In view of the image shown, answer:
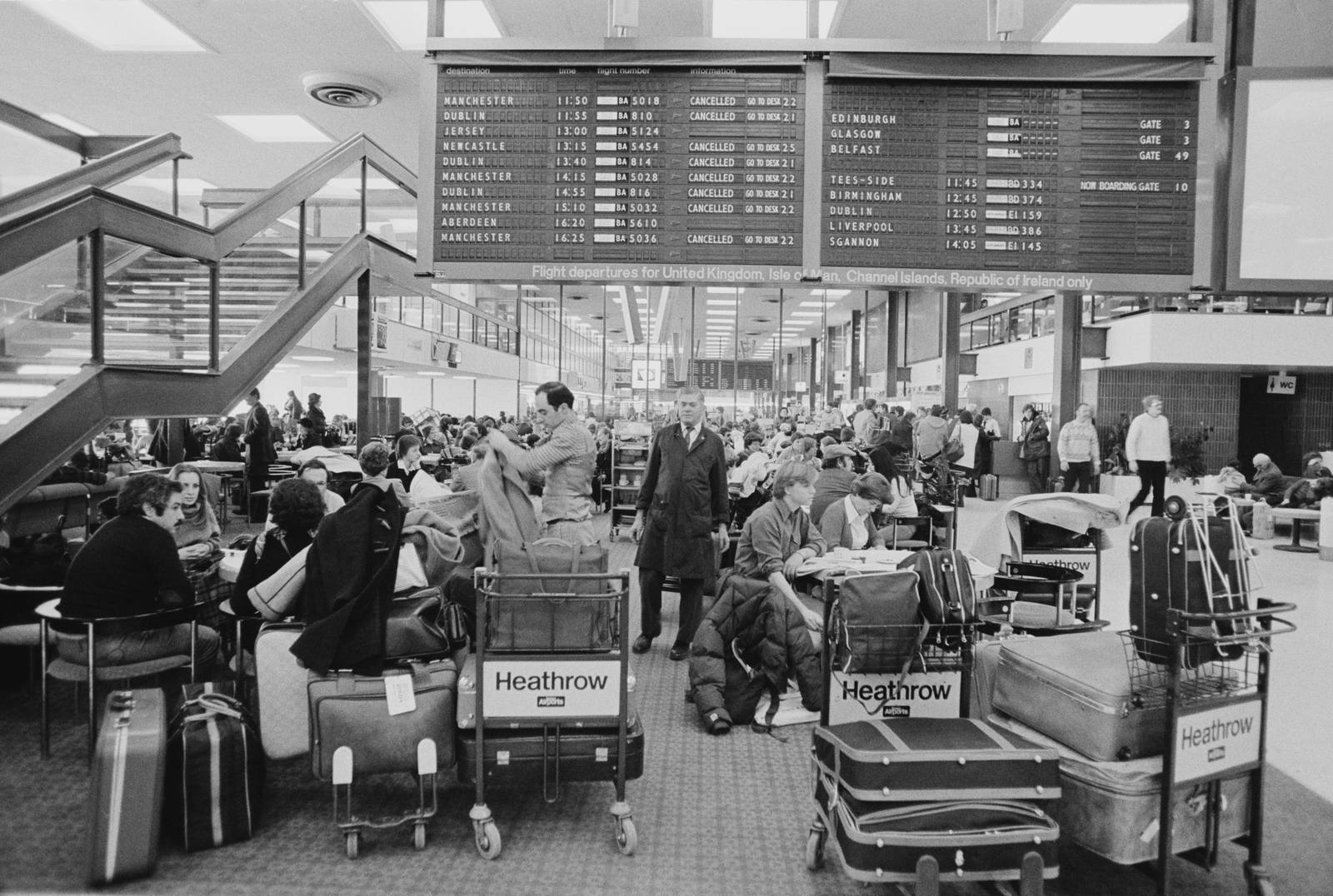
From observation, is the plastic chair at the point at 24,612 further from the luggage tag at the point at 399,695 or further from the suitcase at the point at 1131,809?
the suitcase at the point at 1131,809

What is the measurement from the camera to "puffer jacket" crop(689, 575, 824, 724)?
14.7ft

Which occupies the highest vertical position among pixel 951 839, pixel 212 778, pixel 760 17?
pixel 760 17

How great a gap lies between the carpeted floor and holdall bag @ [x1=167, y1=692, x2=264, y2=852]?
0.08m

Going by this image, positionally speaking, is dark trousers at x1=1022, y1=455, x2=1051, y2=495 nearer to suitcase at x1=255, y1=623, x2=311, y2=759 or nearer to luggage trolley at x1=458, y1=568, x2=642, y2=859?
luggage trolley at x1=458, y1=568, x2=642, y2=859

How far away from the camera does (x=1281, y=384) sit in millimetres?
16625

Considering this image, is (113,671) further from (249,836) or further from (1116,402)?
(1116,402)

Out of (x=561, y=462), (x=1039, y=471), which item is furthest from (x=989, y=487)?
(x=561, y=462)

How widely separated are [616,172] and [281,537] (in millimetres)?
2390

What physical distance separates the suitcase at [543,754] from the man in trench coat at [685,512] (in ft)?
7.16

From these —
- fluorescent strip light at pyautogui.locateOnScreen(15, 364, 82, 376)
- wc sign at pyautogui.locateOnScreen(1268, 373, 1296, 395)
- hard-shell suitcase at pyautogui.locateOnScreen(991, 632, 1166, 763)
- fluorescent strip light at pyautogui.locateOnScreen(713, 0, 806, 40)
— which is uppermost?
fluorescent strip light at pyautogui.locateOnScreen(713, 0, 806, 40)

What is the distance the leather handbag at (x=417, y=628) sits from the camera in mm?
3512

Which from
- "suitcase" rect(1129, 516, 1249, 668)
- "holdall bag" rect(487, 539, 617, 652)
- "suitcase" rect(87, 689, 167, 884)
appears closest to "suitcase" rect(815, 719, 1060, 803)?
"suitcase" rect(1129, 516, 1249, 668)

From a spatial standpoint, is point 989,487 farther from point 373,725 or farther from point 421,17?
point 373,725

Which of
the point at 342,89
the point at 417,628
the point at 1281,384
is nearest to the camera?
the point at 417,628
